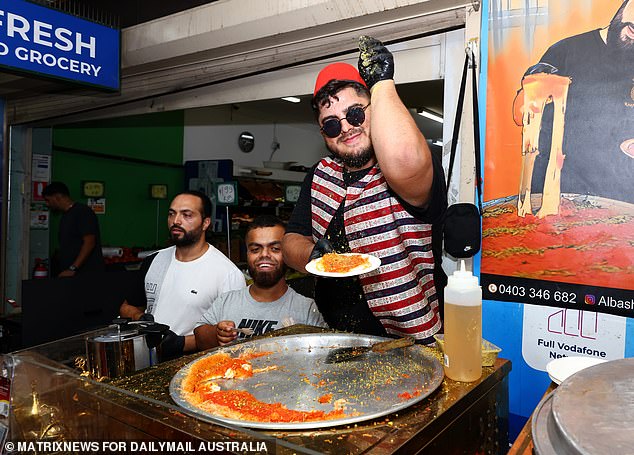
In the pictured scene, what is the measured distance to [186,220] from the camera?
2.78 meters

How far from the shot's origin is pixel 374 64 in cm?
135

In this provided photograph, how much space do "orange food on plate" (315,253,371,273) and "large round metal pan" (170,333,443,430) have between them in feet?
0.60

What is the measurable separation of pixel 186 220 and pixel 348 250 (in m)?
1.49

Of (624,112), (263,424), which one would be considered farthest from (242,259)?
(263,424)

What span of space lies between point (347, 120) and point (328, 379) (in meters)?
0.81

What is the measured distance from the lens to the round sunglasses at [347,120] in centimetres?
145

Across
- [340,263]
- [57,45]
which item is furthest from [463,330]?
[57,45]

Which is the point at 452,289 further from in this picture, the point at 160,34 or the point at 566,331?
the point at 160,34

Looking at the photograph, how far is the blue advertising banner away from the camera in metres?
2.45

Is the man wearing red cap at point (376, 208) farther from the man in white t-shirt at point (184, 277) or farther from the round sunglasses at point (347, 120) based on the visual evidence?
the man in white t-shirt at point (184, 277)

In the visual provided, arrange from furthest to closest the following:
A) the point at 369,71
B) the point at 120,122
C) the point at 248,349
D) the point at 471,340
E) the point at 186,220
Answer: the point at 120,122 < the point at 186,220 < the point at 369,71 < the point at 248,349 < the point at 471,340

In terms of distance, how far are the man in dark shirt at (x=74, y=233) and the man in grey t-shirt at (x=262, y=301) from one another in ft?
9.49

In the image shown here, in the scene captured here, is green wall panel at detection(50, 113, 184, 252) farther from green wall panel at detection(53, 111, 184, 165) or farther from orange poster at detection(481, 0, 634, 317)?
orange poster at detection(481, 0, 634, 317)

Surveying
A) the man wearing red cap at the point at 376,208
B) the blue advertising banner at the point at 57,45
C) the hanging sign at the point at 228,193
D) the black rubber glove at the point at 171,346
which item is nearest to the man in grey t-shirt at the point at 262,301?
the black rubber glove at the point at 171,346
